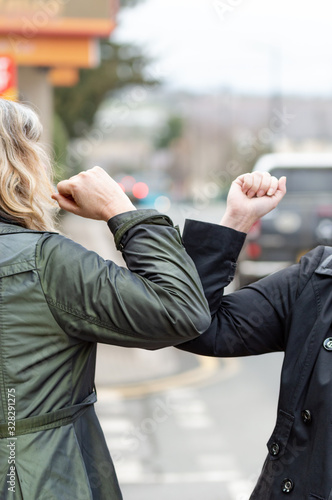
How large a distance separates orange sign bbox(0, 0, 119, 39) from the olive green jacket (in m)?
11.1

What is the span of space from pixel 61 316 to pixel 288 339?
643mm

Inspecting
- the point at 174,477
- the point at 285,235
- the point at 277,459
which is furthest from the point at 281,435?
the point at 285,235

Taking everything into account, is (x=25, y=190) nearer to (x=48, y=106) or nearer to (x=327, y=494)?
(x=327, y=494)

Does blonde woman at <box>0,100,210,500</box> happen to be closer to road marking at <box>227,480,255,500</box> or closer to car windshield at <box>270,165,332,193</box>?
road marking at <box>227,480,255,500</box>

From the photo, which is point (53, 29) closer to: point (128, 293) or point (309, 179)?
point (309, 179)

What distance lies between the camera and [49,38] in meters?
13.4

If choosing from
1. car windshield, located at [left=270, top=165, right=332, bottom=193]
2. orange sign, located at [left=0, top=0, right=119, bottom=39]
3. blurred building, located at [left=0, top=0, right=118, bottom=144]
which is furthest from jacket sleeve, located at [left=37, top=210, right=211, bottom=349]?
orange sign, located at [left=0, top=0, right=119, bottom=39]

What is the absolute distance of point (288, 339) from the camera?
1963mm

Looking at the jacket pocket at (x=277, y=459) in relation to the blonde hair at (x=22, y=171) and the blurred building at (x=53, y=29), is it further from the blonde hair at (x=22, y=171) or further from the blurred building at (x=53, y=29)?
the blurred building at (x=53, y=29)

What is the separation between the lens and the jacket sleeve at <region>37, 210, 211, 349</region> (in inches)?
62.9

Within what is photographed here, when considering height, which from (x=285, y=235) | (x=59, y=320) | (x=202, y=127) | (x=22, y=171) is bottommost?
(x=202, y=127)

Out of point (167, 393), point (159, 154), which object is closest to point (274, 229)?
point (167, 393)

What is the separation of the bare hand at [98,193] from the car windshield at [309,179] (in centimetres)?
1039

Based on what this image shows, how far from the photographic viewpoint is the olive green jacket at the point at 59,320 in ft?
5.25
